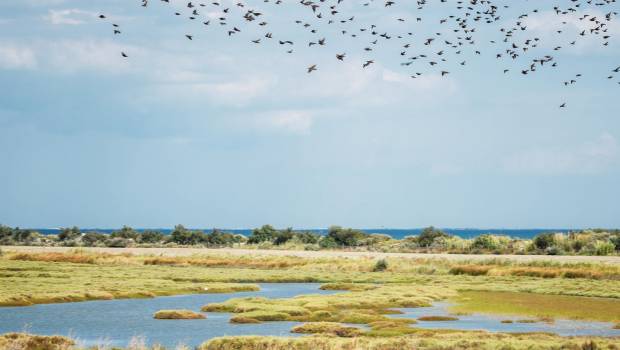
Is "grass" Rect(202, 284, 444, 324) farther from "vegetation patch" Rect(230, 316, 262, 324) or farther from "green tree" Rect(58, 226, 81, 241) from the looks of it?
"green tree" Rect(58, 226, 81, 241)

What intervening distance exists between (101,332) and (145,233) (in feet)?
376

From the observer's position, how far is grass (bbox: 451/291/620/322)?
172 feet

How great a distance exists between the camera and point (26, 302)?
192 ft

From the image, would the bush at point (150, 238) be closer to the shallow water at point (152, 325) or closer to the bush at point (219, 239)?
the bush at point (219, 239)

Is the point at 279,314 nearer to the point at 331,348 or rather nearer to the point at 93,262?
the point at 331,348

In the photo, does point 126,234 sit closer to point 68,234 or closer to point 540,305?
point 68,234

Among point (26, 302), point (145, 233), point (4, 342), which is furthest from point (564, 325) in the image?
point (145, 233)

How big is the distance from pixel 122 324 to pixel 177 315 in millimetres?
3840

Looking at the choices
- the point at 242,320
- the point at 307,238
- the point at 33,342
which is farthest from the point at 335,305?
the point at 307,238

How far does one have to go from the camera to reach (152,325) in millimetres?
47281

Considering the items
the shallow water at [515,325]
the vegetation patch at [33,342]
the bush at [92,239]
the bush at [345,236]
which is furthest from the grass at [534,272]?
the bush at [92,239]

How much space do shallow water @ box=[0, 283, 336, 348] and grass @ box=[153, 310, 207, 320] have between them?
56 cm

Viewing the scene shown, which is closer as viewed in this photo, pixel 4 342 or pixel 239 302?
pixel 4 342

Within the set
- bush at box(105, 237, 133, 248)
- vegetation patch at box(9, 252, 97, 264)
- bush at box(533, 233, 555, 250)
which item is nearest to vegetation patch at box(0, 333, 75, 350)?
vegetation patch at box(9, 252, 97, 264)
